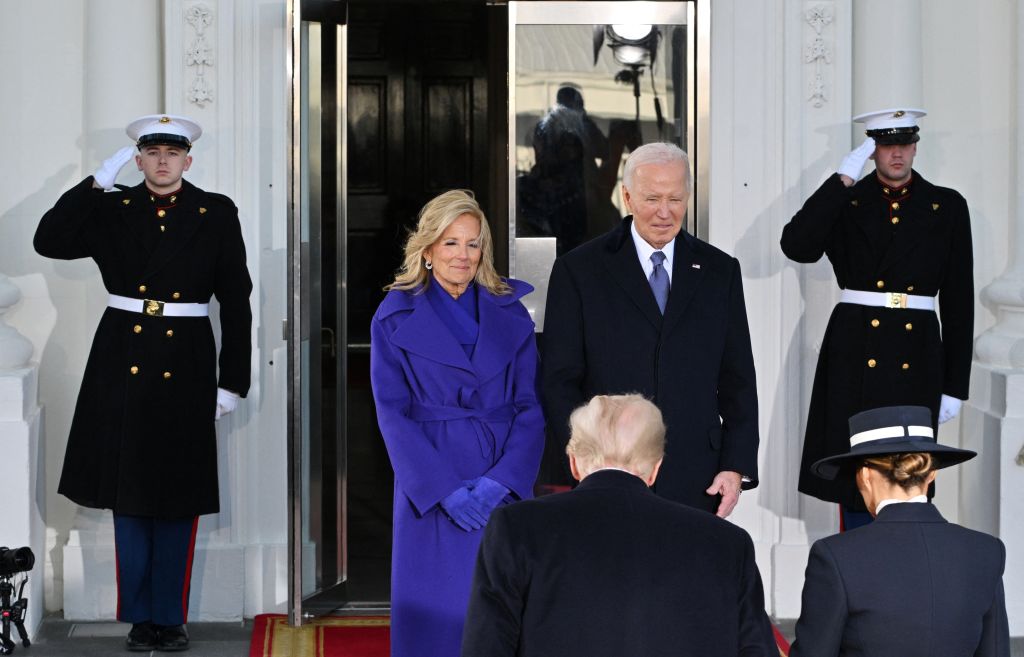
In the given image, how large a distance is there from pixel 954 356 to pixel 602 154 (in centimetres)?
155

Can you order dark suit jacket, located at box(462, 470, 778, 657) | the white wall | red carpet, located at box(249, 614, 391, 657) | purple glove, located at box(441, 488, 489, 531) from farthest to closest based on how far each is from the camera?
the white wall → red carpet, located at box(249, 614, 391, 657) → purple glove, located at box(441, 488, 489, 531) → dark suit jacket, located at box(462, 470, 778, 657)

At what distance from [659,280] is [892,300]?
118 centimetres

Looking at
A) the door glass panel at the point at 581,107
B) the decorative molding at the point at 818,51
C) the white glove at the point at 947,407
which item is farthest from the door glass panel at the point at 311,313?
the white glove at the point at 947,407

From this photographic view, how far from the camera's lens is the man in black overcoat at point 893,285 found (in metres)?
4.81

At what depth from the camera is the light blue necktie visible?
3977 mm

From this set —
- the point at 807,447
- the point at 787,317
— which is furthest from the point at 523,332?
the point at 787,317

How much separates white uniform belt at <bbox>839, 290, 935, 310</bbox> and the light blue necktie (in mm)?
1123

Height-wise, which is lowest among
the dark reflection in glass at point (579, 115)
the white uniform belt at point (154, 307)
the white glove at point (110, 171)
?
the white uniform belt at point (154, 307)

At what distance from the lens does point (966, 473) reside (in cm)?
556

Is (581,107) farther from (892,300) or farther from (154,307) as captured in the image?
(154,307)

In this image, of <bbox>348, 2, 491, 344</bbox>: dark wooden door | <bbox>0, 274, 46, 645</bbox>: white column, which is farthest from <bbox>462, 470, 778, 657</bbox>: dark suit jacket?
<bbox>348, 2, 491, 344</bbox>: dark wooden door

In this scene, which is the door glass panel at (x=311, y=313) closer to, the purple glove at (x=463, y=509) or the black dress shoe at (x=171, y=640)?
the black dress shoe at (x=171, y=640)

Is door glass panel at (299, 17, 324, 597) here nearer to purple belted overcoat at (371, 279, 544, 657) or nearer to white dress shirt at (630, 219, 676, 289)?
purple belted overcoat at (371, 279, 544, 657)

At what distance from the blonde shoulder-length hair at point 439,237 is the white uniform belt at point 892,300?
54.0 inches
